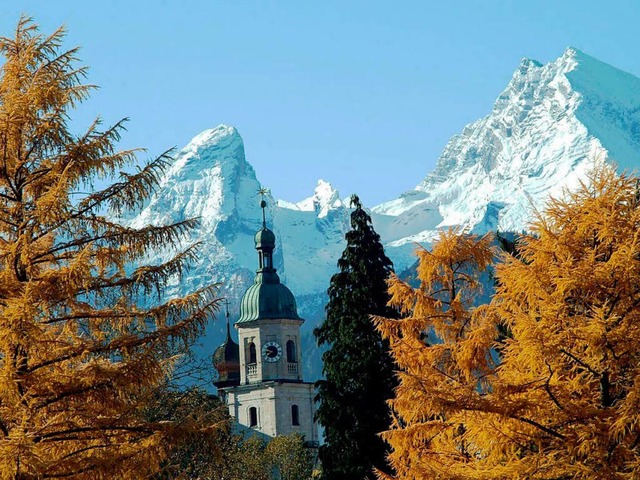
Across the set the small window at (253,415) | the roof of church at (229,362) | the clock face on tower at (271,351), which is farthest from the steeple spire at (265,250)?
the small window at (253,415)

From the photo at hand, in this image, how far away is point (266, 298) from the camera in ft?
366

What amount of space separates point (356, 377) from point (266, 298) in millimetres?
73627

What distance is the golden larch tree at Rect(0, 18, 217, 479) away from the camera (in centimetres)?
1673

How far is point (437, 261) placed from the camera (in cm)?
2686

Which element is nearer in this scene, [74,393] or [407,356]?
[74,393]

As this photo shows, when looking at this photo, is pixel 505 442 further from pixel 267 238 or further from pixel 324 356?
pixel 267 238

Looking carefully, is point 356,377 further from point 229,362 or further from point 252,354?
point 229,362

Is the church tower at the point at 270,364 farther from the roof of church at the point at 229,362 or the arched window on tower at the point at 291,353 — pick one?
the roof of church at the point at 229,362

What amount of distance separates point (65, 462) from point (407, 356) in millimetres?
10345

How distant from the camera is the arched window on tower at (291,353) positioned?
367 feet

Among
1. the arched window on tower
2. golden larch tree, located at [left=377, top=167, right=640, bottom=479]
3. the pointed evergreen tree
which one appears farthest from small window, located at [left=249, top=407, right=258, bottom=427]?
golden larch tree, located at [left=377, top=167, right=640, bottom=479]

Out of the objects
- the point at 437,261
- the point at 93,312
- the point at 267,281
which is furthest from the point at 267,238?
the point at 93,312

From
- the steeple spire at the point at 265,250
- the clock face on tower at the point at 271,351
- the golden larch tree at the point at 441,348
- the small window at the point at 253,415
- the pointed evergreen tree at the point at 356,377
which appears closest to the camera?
the golden larch tree at the point at 441,348

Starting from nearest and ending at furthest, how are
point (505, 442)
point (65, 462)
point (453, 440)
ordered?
1. point (65, 462)
2. point (505, 442)
3. point (453, 440)
